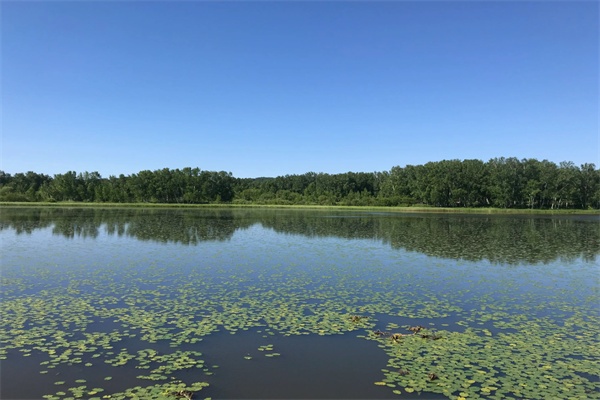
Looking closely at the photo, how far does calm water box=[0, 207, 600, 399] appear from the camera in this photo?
232 inches

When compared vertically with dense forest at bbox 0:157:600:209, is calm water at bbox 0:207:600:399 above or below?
below

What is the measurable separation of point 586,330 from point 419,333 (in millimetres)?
3725

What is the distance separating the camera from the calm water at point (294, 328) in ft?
19.4

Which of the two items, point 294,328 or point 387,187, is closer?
point 294,328

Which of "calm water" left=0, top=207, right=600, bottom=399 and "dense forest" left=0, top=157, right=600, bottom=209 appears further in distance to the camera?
"dense forest" left=0, top=157, right=600, bottom=209

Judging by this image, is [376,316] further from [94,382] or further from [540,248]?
[540,248]

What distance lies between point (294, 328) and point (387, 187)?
324 ft

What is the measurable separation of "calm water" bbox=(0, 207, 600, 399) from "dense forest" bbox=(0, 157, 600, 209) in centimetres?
7363

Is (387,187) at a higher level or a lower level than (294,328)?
higher

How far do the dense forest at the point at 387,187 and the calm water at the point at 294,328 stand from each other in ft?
242

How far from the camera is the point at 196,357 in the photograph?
675cm

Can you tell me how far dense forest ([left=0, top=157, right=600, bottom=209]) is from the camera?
83.0 metres

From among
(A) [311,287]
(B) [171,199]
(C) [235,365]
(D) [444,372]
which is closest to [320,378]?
(C) [235,365]

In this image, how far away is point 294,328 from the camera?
8.31 metres
